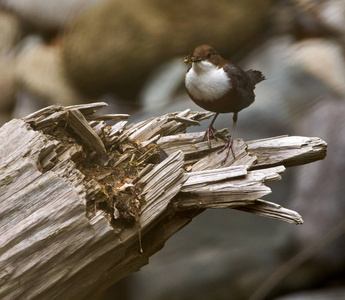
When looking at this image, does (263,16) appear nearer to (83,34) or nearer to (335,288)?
(83,34)

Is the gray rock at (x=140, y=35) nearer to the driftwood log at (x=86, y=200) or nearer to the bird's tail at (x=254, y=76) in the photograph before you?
the bird's tail at (x=254, y=76)

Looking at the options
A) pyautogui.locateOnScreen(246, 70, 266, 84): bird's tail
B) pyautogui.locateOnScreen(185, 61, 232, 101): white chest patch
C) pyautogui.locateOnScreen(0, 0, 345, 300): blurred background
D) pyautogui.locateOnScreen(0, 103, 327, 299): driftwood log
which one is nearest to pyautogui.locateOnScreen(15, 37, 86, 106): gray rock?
pyautogui.locateOnScreen(0, 0, 345, 300): blurred background

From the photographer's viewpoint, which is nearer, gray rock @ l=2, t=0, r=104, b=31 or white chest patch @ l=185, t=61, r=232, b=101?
white chest patch @ l=185, t=61, r=232, b=101

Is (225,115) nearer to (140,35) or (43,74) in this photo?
(140,35)

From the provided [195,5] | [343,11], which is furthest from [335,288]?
[195,5]

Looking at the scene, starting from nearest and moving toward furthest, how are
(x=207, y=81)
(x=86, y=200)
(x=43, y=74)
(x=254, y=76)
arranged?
1. (x=86, y=200)
2. (x=207, y=81)
3. (x=254, y=76)
4. (x=43, y=74)

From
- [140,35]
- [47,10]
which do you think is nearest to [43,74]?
[47,10]

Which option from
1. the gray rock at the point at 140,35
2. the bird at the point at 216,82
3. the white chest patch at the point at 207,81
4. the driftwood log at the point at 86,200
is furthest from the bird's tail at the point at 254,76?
the driftwood log at the point at 86,200

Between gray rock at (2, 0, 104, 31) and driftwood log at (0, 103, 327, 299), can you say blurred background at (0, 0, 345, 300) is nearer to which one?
gray rock at (2, 0, 104, 31)
